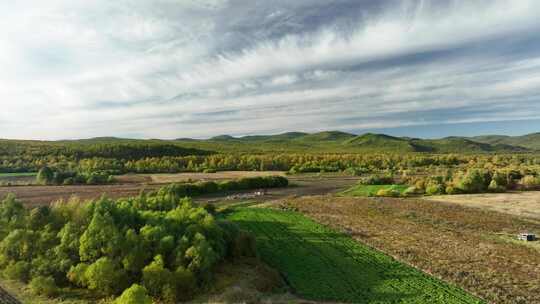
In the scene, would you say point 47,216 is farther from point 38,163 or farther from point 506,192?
point 38,163

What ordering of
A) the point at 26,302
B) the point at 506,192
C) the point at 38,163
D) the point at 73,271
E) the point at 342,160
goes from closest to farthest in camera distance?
the point at 26,302
the point at 73,271
the point at 506,192
the point at 38,163
the point at 342,160

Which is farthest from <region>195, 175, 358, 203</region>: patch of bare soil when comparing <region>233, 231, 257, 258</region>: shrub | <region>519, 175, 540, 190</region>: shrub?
<region>519, 175, 540, 190</region>: shrub

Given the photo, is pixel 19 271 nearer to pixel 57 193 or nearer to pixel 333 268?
pixel 333 268

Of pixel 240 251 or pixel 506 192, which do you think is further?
pixel 506 192

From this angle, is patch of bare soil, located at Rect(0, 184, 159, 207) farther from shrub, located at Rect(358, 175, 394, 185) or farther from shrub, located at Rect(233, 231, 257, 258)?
shrub, located at Rect(358, 175, 394, 185)

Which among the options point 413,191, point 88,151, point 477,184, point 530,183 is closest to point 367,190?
point 413,191

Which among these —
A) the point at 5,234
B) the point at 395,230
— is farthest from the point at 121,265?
the point at 395,230

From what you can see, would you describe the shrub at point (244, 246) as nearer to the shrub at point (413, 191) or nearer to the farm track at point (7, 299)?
the farm track at point (7, 299)
